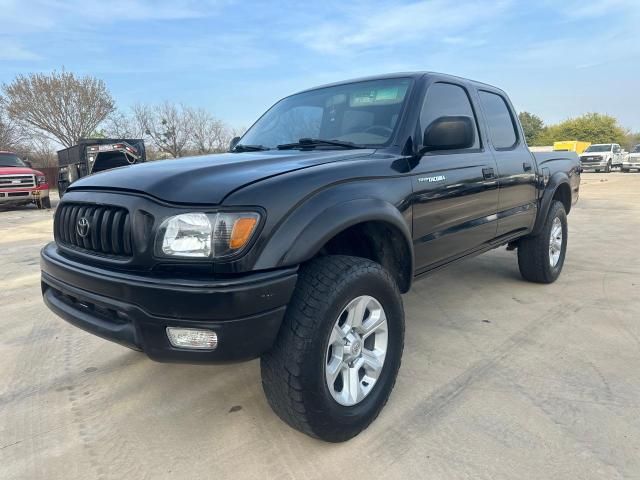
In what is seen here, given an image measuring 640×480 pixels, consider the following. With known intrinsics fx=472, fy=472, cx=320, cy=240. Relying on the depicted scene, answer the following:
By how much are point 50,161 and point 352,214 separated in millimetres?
37434

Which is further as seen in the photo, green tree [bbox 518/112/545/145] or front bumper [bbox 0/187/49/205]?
green tree [bbox 518/112/545/145]

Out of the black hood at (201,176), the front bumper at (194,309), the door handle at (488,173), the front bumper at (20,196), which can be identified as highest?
the black hood at (201,176)

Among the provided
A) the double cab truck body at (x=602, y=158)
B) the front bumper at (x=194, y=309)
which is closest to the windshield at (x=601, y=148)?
the double cab truck body at (x=602, y=158)

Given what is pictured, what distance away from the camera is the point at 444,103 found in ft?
10.9

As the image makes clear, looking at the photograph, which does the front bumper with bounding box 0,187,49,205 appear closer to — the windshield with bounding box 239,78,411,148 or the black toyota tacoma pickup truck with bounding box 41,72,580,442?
the windshield with bounding box 239,78,411,148

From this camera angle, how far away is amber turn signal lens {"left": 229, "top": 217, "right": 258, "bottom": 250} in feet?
6.20

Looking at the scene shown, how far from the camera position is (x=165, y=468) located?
209 cm

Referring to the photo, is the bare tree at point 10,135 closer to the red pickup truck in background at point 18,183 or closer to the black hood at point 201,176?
the red pickup truck in background at point 18,183

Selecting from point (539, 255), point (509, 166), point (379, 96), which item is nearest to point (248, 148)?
point (379, 96)

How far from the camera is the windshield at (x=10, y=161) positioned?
1441 cm

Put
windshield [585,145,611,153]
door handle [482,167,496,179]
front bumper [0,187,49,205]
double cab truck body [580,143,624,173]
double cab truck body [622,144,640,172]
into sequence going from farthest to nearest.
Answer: windshield [585,145,611,153]
double cab truck body [580,143,624,173]
double cab truck body [622,144,640,172]
front bumper [0,187,49,205]
door handle [482,167,496,179]

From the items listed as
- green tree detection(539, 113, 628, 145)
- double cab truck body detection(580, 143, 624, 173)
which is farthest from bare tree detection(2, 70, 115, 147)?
green tree detection(539, 113, 628, 145)

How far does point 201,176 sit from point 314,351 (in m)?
0.92

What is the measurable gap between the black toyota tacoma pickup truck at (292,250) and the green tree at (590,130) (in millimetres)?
60424
